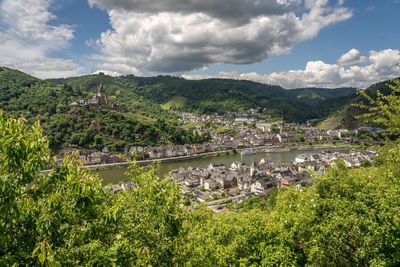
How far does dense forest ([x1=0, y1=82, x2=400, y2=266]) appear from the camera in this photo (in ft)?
8.87

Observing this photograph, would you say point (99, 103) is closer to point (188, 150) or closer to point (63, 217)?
point (188, 150)

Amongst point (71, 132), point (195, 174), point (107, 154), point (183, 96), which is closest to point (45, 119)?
point (71, 132)

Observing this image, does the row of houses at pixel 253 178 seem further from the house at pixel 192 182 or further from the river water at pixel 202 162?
the river water at pixel 202 162

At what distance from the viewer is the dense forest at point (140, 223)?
2703mm

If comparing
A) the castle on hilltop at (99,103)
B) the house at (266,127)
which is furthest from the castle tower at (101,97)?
the house at (266,127)

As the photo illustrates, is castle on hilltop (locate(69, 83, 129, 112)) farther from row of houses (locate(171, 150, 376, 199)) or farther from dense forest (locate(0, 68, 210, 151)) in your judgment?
row of houses (locate(171, 150, 376, 199))

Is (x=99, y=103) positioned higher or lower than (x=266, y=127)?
higher

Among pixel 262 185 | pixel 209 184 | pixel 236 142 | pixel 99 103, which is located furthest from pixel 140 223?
pixel 99 103

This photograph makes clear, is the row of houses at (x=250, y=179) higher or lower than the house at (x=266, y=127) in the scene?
lower

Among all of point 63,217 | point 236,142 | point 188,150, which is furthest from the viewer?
point 236,142

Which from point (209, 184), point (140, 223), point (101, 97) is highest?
point (101, 97)

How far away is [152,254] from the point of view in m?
3.86

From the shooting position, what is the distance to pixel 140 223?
4152 mm

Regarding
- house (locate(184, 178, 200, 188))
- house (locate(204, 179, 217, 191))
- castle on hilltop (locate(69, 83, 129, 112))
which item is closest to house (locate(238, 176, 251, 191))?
house (locate(204, 179, 217, 191))
